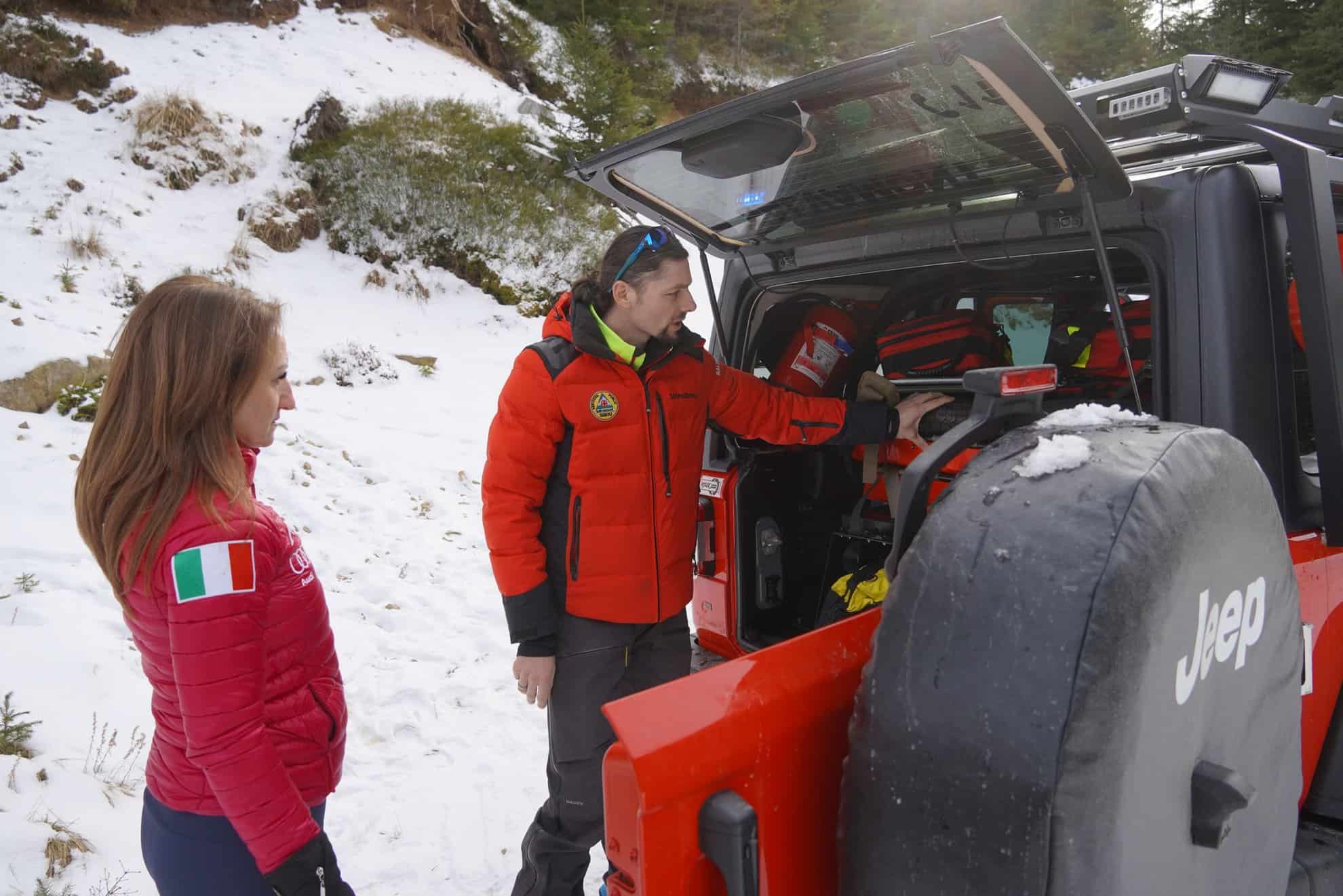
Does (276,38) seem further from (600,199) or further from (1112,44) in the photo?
(1112,44)

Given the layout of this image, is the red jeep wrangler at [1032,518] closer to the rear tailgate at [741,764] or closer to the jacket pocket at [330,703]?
the rear tailgate at [741,764]

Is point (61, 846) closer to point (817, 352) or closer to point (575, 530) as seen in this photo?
point (575, 530)

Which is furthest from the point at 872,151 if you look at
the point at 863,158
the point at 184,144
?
the point at 184,144

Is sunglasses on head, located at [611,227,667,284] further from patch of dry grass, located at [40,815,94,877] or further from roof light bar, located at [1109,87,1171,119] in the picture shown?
patch of dry grass, located at [40,815,94,877]

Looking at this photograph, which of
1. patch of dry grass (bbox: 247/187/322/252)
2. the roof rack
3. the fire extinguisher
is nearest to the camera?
the roof rack

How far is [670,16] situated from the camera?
22.9 meters

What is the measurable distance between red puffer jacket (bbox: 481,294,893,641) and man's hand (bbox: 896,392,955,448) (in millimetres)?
613

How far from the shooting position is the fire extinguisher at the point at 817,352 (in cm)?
294

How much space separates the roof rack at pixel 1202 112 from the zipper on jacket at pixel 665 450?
47.9 inches

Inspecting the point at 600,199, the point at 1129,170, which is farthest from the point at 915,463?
the point at 600,199

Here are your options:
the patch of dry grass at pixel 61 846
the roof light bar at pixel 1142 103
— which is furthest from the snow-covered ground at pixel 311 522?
the roof light bar at pixel 1142 103

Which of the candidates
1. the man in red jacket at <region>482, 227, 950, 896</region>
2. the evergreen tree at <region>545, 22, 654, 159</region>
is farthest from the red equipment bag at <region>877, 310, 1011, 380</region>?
the evergreen tree at <region>545, 22, 654, 159</region>

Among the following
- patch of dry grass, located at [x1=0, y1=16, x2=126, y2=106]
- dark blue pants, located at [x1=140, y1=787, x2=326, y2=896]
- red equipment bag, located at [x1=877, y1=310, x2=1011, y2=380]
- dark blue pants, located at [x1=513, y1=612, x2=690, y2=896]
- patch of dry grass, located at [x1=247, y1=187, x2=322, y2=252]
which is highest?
patch of dry grass, located at [x1=0, y1=16, x2=126, y2=106]

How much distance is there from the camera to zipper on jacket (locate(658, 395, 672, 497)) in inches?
94.9
